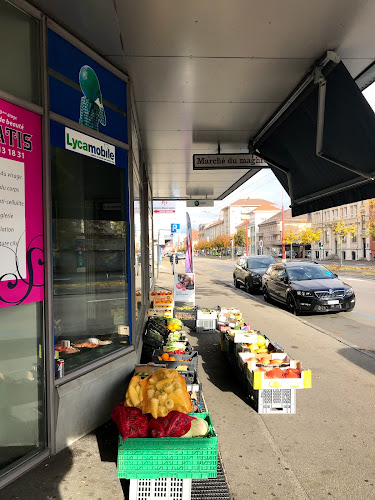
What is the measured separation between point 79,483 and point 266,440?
70.1 inches

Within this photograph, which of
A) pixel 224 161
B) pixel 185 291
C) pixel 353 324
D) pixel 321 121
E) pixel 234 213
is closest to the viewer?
pixel 321 121

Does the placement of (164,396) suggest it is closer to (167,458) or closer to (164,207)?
(167,458)

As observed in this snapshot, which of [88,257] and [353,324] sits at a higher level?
[88,257]

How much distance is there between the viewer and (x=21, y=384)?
3289 millimetres

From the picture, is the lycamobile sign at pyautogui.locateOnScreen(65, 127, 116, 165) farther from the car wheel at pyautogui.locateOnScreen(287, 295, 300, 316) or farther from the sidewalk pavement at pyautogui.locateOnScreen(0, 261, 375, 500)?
the car wheel at pyautogui.locateOnScreen(287, 295, 300, 316)

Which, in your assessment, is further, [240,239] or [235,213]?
[235,213]

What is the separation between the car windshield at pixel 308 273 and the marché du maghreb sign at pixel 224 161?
18.7 feet

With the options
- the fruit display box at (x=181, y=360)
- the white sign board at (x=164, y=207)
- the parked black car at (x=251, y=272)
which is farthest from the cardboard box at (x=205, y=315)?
the white sign board at (x=164, y=207)

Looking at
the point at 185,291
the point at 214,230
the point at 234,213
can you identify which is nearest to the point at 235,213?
the point at 234,213

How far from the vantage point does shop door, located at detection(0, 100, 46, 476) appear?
3.11 m

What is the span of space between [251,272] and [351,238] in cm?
5054

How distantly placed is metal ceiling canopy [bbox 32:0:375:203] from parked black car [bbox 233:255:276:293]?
1136 centimetres

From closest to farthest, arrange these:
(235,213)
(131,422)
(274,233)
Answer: (131,422) → (274,233) → (235,213)

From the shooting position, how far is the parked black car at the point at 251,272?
17.3 m
